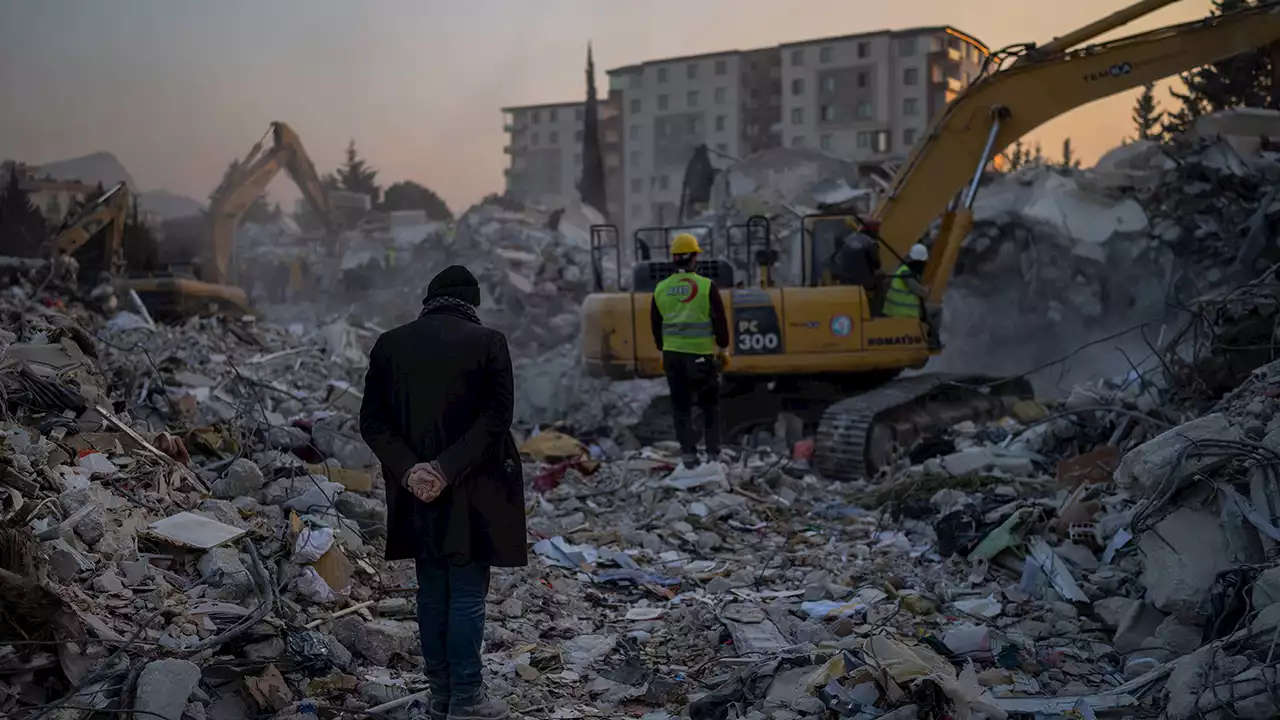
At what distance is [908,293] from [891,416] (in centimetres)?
114

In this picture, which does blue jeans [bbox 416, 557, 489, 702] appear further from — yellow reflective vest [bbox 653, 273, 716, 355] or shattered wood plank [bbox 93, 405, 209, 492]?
yellow reflective vest [bbox 653, 273, 716, 355]

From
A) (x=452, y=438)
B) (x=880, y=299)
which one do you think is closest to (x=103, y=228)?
(x=880, y=299)

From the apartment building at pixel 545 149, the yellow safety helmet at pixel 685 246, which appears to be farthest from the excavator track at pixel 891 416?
the apartment building at pixel 545 149

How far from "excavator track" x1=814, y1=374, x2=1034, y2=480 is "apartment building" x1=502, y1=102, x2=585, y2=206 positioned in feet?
146

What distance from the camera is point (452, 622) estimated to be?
4.05m

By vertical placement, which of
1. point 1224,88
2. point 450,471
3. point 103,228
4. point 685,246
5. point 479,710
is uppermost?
point 1224,88

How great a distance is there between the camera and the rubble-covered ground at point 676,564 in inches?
168

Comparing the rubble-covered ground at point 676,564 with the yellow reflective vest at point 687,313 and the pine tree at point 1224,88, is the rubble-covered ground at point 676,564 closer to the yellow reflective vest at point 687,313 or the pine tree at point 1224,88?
the yellow reflective vest at point 687,313

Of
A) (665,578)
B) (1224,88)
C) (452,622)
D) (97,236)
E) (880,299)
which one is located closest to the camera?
(452,622)

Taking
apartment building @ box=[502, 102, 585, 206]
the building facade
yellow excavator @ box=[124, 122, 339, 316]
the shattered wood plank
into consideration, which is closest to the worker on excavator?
the shattered wood plank

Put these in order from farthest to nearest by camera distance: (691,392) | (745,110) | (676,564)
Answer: (745,110)
(691,392)
(676,564)

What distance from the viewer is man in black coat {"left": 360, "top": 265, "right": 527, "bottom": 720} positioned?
13.1 feet

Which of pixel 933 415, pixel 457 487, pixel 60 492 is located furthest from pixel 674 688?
pixel 933 415

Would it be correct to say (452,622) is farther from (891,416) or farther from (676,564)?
(891,416)
